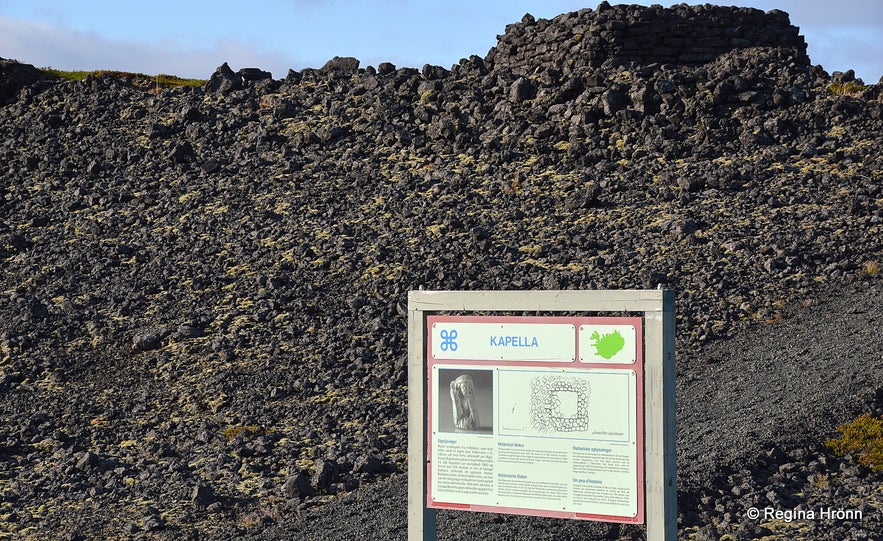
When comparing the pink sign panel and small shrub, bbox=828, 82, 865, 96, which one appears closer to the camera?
the pink sign panel

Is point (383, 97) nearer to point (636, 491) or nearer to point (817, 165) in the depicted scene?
point (817, 165)

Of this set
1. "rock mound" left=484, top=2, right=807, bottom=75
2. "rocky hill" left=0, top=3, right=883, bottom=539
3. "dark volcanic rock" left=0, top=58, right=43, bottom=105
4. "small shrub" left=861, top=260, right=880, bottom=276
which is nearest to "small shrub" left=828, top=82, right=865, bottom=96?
"rocky hill" left=0, top=3, right=883, bottom=539

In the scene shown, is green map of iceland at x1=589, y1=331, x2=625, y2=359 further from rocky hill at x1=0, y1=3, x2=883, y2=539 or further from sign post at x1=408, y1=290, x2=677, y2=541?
rocky hill at x1=0, y1=3, x2=883, y2=539

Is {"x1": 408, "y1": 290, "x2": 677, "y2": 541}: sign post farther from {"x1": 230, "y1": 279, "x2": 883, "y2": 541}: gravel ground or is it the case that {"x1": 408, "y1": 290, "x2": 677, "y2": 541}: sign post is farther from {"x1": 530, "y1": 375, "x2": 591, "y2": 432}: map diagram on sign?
{"x1": 230, "y1": 279, "x2": 883, "y2": 541}: gravel ground

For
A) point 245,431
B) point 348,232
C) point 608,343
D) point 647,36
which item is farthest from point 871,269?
point 608,343

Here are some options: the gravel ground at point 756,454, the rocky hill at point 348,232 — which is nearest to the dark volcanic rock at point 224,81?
the rocky hill at point 348,232

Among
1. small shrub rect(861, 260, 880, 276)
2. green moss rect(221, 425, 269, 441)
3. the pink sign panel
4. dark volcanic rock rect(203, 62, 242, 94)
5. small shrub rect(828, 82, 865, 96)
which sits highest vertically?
dark volcanic rock rect(203, 62, 242, 94)

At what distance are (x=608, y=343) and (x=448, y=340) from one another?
→ 1.05 m

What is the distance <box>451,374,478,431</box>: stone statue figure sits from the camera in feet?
21.2

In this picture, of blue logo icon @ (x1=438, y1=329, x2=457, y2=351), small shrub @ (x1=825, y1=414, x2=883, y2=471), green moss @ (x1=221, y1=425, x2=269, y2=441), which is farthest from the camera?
green moss @ (x1=221, y1=425, x2=269, y2=441)

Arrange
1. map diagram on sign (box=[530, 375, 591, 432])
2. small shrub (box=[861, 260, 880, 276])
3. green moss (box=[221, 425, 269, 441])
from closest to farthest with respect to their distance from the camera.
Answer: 1. map diagram on sign (box=[530, 375, 591, 432])
2. green moss (box=[221, 425, 269, 441])
3. small shrub (box=[861, 260, 880, 276])

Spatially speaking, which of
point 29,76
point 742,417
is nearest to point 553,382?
point 742,417

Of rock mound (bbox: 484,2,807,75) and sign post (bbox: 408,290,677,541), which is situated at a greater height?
rock mound (bbox: 484,2,807,75)

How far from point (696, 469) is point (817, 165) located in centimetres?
1038
